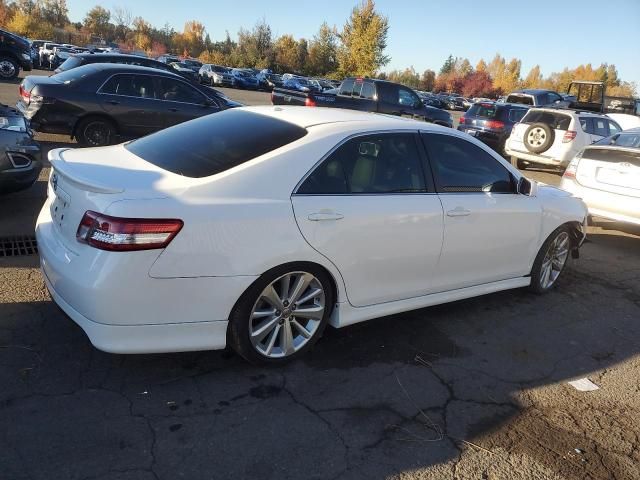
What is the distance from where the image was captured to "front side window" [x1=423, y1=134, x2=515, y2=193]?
4043mm

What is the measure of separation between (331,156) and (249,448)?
70.2 inches

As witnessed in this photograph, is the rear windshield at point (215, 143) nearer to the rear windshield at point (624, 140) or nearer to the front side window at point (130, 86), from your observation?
the front side window at point (130, 86)

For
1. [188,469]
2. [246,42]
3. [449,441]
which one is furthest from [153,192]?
[246,42]

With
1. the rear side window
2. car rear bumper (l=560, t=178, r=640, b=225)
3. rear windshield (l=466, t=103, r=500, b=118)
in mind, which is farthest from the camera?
rear windshield (l=466, t=103, r=500, b=118)

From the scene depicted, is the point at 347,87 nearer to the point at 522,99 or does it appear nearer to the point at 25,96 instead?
the point at 25,96

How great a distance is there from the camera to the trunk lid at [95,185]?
290 centimetres

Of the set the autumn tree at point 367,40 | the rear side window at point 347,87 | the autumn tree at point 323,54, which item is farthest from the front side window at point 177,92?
the autumn tree at point 323,54

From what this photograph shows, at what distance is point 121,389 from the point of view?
120 inches

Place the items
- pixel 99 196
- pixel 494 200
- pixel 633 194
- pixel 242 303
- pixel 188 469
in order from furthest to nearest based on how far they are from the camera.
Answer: pixel 633 194 < pixel 494 200 < pixel 242 303 < pixel 99 196 < pixel 188 469

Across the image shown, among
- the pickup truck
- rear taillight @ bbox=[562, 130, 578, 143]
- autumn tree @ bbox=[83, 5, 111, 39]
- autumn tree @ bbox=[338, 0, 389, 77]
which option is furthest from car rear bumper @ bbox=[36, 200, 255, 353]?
autumn tree @ bbox=[83, 5, 111, 39]

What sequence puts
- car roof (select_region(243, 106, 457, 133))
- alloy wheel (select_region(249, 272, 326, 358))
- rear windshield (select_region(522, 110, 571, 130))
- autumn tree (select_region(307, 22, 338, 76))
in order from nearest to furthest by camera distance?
alloy wheel (select_region(249, 272, 326, 358))
car roof (select_region(243, 106, 457, 133))
rear windshield (select_region(522, 110, 571, 130))
autumn tree (select_region(307, 22, 338, 76))

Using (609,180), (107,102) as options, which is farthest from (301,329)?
(107,102)

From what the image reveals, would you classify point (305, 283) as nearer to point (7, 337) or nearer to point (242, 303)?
point (242, 303)

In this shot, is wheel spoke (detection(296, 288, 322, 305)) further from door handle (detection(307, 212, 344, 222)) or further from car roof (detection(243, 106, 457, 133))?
car roof (detection(243, 106, 457, 133))
